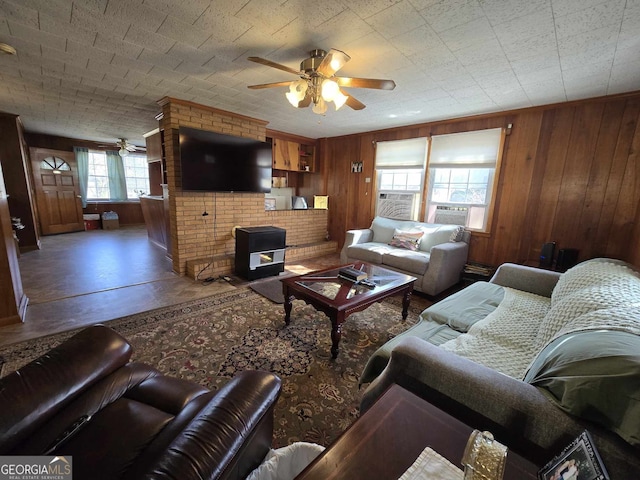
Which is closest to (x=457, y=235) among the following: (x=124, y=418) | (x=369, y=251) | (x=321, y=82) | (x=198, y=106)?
(x=369, y=251)

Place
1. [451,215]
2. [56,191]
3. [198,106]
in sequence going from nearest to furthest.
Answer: [198,106] < [451,215] < [56,191]

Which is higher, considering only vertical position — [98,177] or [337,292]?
[98,177]

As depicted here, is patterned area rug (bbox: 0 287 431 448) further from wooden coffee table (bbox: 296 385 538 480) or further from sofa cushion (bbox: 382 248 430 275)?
wooden coffee table (bbox: 296 385 538 480)

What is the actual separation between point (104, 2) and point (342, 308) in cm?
240

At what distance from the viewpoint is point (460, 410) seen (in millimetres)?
989

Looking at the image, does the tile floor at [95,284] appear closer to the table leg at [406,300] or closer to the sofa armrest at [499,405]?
the table leg at [406,300]

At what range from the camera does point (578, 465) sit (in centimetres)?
54

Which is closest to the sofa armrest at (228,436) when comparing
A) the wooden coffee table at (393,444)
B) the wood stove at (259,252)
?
the wooden coffee table at (393,444)

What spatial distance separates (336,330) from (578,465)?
1486mm

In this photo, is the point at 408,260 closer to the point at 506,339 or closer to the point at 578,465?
the point at 506,339

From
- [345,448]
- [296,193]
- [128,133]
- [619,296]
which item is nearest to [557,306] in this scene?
[619,296]

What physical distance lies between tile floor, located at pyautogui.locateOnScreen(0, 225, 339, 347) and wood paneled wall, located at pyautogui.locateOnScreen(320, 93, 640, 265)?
2690 mm

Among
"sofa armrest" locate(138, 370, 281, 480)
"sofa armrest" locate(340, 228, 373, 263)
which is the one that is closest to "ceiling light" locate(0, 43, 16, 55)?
"sofa armrest" locate(138, 370, 281, 480)

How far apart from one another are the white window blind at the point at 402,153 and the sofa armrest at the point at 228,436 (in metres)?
4.02
